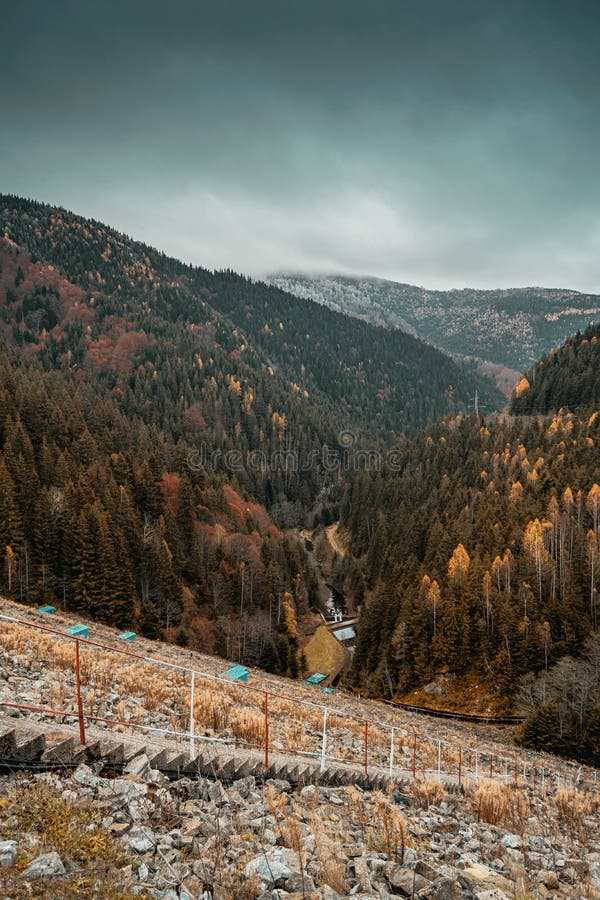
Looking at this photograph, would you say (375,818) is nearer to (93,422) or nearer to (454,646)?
(454,646)

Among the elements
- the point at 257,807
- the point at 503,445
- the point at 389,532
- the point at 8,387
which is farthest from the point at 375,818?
the point at 503,445

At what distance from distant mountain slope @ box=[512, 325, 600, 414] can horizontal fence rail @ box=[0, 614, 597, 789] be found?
A: 132119mm

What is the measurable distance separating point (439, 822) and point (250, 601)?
63.1 meters

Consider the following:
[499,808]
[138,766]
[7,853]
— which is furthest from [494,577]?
[7,853]

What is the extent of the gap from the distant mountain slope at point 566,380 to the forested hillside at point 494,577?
31.1m

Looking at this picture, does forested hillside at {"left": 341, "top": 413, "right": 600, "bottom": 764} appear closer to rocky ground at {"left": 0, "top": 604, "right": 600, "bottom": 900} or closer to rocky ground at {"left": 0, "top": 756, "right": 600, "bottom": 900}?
rocky ground at {"left": 0, "top": 604, "right": 600, "bottom": 900}

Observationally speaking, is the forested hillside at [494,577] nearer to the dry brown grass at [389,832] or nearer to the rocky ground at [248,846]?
the rocky ground at [248,846]

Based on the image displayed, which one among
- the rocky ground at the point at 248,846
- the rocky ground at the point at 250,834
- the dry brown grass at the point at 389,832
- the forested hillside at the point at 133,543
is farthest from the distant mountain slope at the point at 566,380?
the dry brown grass at the point at 389,832

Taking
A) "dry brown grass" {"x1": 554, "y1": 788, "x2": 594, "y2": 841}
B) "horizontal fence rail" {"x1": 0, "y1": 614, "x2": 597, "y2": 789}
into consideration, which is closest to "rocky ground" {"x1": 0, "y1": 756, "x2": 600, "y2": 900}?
"horizontal fence rail" {"x1": 0, "y1": 614, "x2": 597, "y2": 789}

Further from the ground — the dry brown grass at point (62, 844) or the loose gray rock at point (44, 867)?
the loose gray rock at point (44, 867)

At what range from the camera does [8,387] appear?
81.0 meters

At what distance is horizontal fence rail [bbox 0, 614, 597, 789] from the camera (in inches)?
434

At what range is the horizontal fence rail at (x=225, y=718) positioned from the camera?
1102 cm

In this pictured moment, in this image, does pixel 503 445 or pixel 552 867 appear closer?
pixel 552 867
